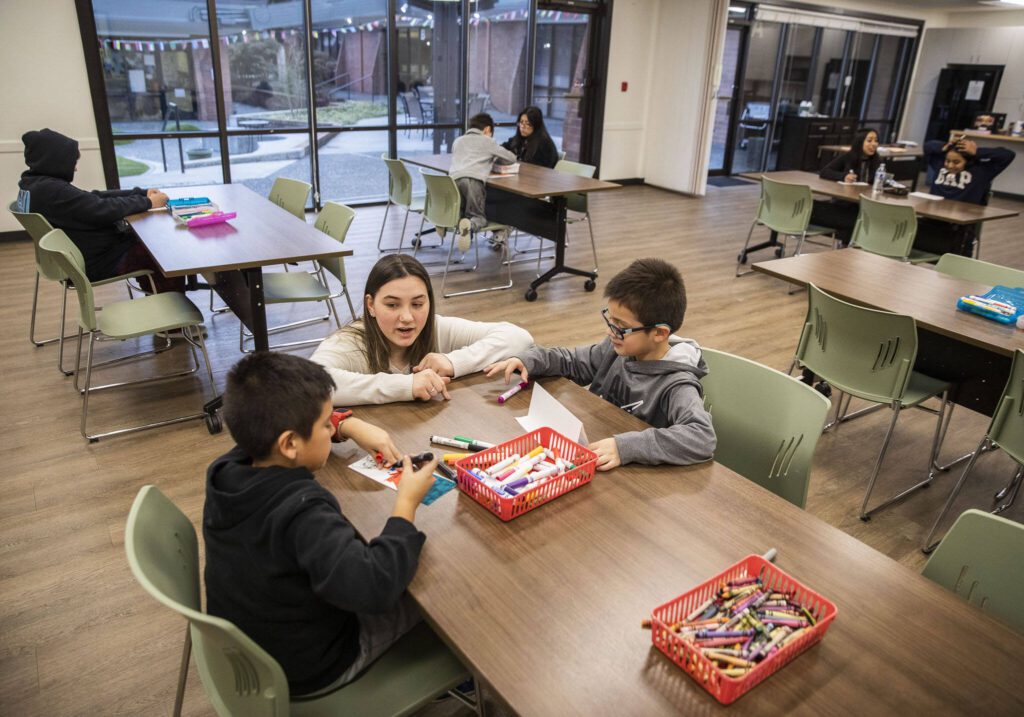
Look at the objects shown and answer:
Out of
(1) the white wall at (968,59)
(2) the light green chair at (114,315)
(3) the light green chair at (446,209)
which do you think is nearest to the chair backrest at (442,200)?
(3) the light green chair at (446,209)

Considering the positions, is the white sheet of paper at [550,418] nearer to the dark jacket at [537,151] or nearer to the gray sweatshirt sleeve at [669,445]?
the gray sweatshirt sleeve at [669,445]

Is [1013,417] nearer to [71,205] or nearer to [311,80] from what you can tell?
[71,205]

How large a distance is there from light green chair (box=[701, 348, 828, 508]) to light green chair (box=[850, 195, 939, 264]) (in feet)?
11.5

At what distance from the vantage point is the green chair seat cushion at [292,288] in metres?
3.53

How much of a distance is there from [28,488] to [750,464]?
2701 millimetres

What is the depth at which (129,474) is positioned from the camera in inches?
111

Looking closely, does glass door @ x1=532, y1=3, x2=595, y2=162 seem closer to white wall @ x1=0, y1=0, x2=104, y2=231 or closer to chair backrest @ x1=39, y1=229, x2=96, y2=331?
white wall @ x1=0, y1=0, x2=104, y2=231

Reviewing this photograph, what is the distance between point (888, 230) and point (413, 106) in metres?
5.04

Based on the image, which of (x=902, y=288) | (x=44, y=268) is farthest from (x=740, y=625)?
(x=44, y=268)

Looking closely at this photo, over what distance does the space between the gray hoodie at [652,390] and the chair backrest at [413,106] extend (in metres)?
6.28

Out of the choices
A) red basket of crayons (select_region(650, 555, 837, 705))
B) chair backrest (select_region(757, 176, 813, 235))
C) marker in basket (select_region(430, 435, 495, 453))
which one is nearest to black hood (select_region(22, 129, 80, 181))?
marker in basket (select_region(430, 435, 495, 453))

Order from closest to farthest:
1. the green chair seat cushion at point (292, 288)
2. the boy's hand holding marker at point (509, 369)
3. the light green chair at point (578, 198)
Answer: the boy's hand holding marker at point (509, 369) → the green chair seat cushion at point (292, 288) → the light green chair at point (578, 198)

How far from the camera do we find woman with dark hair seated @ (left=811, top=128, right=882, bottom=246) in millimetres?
5742

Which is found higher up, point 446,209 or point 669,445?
point 669,445
